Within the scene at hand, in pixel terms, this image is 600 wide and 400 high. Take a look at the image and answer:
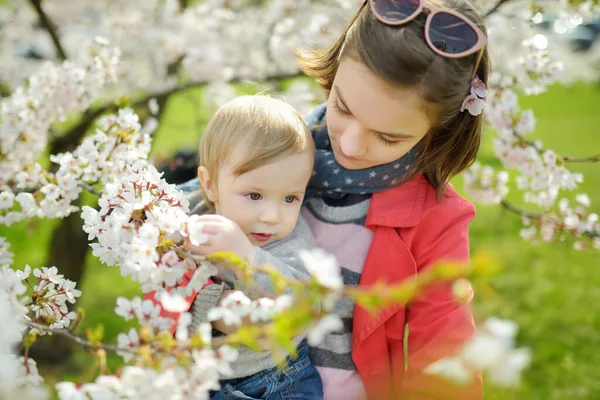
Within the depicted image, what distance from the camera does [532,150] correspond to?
2443 millimetres

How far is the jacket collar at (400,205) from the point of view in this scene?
72.6 inches

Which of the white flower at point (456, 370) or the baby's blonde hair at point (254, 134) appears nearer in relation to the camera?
the white flower at point (456, 370)

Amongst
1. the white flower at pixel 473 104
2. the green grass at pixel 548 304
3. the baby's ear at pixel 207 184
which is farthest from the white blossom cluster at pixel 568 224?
the baby's ear at pixel 207 184

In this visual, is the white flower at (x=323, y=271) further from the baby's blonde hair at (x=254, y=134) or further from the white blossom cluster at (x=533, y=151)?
the white blossom cluster at (x=533, y=151)

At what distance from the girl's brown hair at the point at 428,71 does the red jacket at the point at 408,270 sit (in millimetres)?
83

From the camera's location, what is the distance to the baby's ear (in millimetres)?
1805

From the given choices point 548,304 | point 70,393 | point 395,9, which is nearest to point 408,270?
point 395,9

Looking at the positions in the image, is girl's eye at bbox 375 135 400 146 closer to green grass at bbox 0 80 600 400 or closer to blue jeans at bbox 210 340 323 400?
blue jeans at bbox 210 340 323 400

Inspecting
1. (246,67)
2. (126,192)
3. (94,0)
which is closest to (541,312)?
(246,67)

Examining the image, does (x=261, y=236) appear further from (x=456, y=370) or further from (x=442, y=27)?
(x=456, y=370)

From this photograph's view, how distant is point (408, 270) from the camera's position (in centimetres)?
184

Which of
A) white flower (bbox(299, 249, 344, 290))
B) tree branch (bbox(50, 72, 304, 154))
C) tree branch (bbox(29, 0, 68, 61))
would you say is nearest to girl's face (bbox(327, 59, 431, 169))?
white flower (bbox(299, 249, 344, 290))

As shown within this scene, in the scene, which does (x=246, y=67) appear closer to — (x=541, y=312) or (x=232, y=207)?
(x=541, y=312)

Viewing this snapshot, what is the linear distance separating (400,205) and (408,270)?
206 mm
